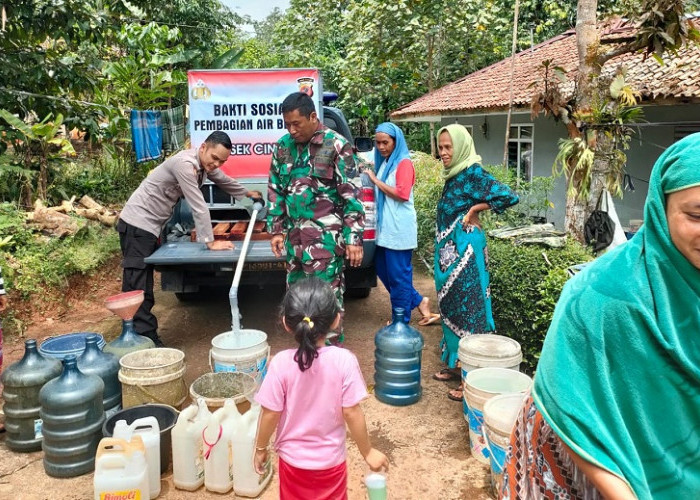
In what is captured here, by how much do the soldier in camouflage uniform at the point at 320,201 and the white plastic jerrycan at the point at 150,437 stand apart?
4.77 feet

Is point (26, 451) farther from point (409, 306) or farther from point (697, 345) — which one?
point (697, 345)

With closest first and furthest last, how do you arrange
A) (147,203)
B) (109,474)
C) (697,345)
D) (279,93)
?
(697,345), (109,474), (147,203), (279,93)

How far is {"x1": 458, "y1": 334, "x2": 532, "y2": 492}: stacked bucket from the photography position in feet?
8.68

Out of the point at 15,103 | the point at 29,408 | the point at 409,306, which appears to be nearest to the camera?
the point at 29,408

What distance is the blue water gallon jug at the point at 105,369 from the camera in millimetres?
3287

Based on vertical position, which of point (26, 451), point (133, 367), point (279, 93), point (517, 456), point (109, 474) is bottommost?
point (26, 451)

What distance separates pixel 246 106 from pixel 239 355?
304 cm

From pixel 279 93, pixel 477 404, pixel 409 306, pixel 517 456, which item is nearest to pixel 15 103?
pixel 279 93

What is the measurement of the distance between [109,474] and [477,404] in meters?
1.91

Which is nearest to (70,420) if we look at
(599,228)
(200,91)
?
(200,91)

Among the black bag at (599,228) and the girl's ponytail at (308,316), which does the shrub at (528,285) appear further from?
the girl's ponytail at (308,316)

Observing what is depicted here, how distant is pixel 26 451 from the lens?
10.6 feet

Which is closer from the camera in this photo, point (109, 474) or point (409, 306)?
point (109, 474)

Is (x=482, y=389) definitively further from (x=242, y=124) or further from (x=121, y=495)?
(x=242, y=124)
